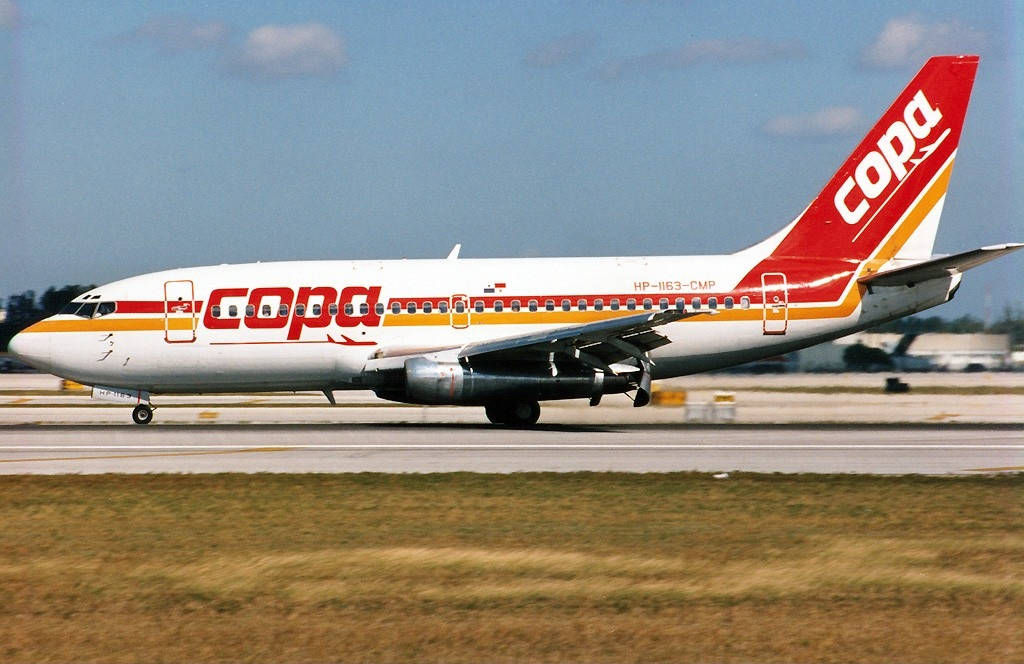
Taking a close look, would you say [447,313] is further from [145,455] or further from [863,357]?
[863,357]

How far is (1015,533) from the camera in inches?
525

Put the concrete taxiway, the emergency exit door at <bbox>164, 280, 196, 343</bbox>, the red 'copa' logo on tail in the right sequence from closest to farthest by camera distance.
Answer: the concrete taxiway, the emergency exit door at <bbox>164, 280, 196, 343</bbox>, the red 'copa' logo on tail

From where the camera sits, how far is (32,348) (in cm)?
2923

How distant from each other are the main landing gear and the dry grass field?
36.2 feet

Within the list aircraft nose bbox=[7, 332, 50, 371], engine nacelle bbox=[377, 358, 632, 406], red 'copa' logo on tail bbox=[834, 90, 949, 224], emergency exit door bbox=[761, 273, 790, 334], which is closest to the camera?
engine nacelle bbox=[377, 358, 632, 406]

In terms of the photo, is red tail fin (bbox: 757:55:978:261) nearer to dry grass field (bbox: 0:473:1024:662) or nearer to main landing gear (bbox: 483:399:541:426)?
main landing gear (bbox: 483:399:541:426)

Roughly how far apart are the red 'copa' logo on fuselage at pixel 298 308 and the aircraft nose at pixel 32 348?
13.0ft

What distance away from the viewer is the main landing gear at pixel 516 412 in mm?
28688

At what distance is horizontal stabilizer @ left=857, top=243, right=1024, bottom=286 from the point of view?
88.7ft

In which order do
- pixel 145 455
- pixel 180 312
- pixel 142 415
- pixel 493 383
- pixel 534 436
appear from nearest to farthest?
pixel 145 455 → pixel 534 436 → pixel 493 383 → pixel 180 312 → pixel 142 415

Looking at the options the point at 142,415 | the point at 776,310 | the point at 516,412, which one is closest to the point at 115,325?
Result: the point at 142,415

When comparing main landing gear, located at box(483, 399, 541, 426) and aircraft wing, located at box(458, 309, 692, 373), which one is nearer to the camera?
aircraft wing, located at box(458, 309, 692, 373)

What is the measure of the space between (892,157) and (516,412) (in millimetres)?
11758

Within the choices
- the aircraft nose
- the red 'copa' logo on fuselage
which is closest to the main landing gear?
the red 'copa' logo on fuselage
